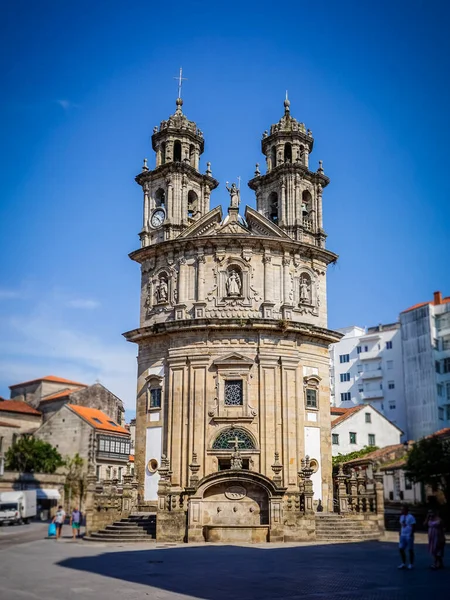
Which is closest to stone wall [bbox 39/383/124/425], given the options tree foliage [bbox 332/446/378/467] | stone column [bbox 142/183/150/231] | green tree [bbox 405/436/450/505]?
tree foliage [bbox 332/446/378/467]

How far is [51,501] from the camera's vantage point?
6041 centimetres

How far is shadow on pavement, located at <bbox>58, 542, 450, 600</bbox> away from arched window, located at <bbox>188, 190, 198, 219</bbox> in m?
23.8

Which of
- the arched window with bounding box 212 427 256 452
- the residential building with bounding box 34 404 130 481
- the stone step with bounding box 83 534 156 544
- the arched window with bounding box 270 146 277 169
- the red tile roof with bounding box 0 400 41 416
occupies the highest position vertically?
the arched window with bounding box 270 146 277 169

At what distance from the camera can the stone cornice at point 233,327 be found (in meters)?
38.0

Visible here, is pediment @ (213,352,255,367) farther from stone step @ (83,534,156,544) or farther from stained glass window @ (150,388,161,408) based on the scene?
stone step @ (83,534,156,544)

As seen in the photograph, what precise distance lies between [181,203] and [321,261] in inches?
364

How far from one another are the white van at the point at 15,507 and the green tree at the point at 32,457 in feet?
40.6

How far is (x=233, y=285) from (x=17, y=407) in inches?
1624

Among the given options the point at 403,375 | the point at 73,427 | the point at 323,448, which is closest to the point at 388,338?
the point at 403,375

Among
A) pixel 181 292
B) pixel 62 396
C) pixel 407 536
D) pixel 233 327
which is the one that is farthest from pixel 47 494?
pixel 407 536

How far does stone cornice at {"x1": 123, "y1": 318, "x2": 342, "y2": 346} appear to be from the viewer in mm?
37969

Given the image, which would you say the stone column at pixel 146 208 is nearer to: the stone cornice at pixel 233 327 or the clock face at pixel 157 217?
the clock face at pixel 157 217

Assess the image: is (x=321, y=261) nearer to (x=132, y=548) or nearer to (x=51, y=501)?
(x=132, y=548)

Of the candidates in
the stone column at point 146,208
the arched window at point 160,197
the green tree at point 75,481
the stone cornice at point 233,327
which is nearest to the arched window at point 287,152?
the arched window at point 160,197
